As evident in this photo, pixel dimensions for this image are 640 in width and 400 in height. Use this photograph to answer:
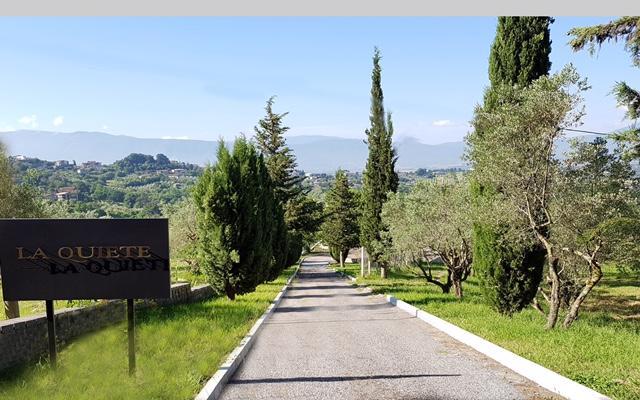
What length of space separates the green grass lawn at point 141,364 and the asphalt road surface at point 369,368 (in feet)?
2.14

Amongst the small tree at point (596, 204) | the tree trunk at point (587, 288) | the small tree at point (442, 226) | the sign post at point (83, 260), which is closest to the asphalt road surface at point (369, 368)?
the sign post at point (83, 260)

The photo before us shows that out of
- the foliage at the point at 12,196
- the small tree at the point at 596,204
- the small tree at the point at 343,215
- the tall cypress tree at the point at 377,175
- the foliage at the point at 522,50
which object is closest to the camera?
the small tree at the point at 596,204

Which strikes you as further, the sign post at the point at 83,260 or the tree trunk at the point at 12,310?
the tree trunk at the point at 12,310

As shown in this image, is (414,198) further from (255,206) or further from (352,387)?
(352,387)

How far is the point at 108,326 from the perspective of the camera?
12.2 m

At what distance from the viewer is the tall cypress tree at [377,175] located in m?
38.1

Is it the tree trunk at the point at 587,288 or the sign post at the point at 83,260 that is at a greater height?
the sign post at the point at 83,260

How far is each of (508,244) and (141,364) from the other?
11.2m

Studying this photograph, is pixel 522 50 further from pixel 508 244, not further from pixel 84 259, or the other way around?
pixel 84 259

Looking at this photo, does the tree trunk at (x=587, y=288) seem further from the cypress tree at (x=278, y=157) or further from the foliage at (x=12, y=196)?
the cypress tree at (x=278, y=157)

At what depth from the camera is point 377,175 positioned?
3850cm

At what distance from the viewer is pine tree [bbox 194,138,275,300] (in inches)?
791

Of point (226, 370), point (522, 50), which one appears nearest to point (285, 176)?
point (522, 50)

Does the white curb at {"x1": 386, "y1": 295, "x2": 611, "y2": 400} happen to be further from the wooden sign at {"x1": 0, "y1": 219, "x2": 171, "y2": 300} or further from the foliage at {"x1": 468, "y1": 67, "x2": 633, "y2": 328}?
the wooden sign at {"x1": 0, "y1": 219, "x2": 171, "y2": 300}
